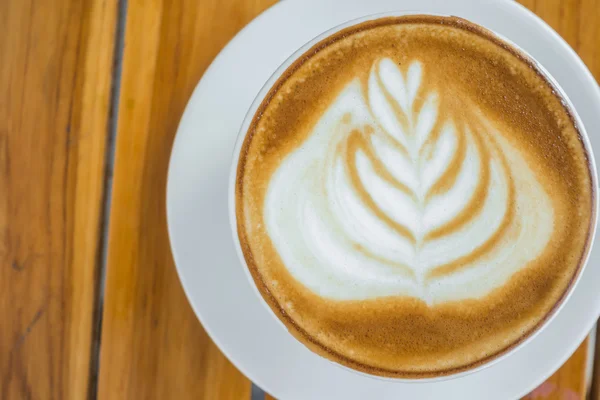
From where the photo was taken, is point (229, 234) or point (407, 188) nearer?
point (407, 188)

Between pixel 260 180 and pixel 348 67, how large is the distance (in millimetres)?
197

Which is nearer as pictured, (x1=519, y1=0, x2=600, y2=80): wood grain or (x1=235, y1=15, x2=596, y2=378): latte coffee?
(x1=235, y1=15, x2=596, y2=378): latte coffee

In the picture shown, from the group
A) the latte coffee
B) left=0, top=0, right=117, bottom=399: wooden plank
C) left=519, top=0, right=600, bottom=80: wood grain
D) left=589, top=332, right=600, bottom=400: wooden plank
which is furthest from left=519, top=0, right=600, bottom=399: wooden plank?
left=0, top=0, right=117, bottom=399: wooden plank

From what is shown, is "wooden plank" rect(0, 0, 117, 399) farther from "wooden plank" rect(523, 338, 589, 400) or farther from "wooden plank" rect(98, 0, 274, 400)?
"wooden plank" rect(523, 338, 589, 400)

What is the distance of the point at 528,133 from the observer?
0.73 m

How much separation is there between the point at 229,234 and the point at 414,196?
0.31 m

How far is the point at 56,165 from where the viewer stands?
3.18ft

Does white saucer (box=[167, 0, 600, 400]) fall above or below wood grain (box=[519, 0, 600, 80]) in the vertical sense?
below

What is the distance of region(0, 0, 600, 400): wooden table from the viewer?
Answer: 3.04 feet

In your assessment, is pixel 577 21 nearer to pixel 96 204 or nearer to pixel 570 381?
pixel 570 381

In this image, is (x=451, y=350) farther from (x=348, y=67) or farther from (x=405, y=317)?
(x=348, y=67)

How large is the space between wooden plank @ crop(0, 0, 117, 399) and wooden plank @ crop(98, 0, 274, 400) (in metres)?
0.06

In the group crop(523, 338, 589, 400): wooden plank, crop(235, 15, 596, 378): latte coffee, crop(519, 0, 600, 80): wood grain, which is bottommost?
crop(523, 338, 589, 400): wooden plank

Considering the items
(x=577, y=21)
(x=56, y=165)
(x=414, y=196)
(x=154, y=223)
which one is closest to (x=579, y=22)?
(x=577, y=21)
